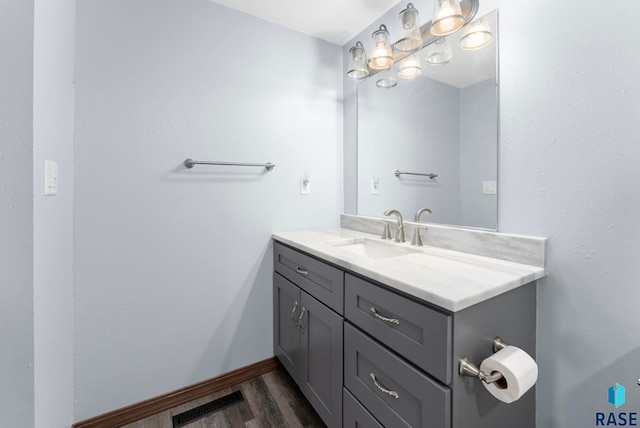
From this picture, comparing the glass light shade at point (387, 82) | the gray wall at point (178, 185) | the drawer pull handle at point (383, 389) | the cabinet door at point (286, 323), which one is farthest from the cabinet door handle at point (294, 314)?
the glass light shade at point (387, 82)

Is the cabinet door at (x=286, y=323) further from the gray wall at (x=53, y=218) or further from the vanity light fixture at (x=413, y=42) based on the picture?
the vanity light fixture at (x=413, y=42)

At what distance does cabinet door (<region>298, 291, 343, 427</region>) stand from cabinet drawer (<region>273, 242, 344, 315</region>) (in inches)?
1.8

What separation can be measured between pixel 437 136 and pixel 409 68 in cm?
44

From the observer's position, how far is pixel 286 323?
1659 mm

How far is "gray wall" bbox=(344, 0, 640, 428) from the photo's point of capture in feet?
2.82

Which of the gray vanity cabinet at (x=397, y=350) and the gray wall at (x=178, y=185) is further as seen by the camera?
the gray wall at (x=178, y=185)

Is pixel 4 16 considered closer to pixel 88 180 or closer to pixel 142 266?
pixel 88 180

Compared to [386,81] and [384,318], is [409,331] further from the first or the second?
[386,81]

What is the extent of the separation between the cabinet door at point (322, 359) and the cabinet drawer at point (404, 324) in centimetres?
16

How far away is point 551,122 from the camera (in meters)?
1.01

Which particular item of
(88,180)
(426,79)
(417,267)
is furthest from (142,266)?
(426,79)

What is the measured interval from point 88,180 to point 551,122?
1926 mm

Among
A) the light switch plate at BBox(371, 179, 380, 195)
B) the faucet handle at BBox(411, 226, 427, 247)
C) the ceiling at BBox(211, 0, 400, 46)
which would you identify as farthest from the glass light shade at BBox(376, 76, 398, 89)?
the faucet handle at BBox(411, 226, 427, 247)

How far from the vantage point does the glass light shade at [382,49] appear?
1.58 meters
